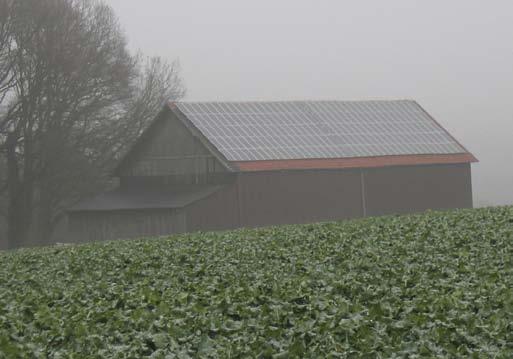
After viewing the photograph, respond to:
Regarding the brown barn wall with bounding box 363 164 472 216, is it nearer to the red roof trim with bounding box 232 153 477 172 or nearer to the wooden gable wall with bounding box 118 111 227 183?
the red roof trim with bounding box 232 153 477 172

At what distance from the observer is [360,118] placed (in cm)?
5484

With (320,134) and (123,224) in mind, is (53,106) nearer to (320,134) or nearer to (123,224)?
(123,224)

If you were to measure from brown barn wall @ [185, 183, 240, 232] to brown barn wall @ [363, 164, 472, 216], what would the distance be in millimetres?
6917

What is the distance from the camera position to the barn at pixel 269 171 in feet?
150

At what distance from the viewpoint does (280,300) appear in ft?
40.9

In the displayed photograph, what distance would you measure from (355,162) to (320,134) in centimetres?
314

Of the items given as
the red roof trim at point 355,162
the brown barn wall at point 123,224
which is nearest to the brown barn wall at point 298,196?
the red roof trim at point 355,162

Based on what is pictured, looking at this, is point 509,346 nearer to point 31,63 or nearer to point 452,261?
point 452,261

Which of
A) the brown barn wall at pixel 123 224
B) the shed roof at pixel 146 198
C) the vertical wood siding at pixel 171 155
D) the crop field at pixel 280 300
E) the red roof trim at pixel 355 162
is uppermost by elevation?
the vertical wood siding at pixel 171 155

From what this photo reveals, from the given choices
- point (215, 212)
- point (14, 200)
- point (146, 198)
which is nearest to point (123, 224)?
point (146, 198)

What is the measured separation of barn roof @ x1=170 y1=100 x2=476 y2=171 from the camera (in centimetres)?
4794

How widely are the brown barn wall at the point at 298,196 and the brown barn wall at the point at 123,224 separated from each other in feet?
10.1

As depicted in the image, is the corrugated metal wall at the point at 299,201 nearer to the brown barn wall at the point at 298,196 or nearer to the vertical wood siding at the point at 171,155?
the brown barn wall at the point at 298,196

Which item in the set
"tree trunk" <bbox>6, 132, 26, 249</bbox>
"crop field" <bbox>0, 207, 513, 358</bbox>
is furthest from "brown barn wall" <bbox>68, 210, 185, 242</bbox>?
"crop field" <bbox>0, 207, 513, 358</bbox>
